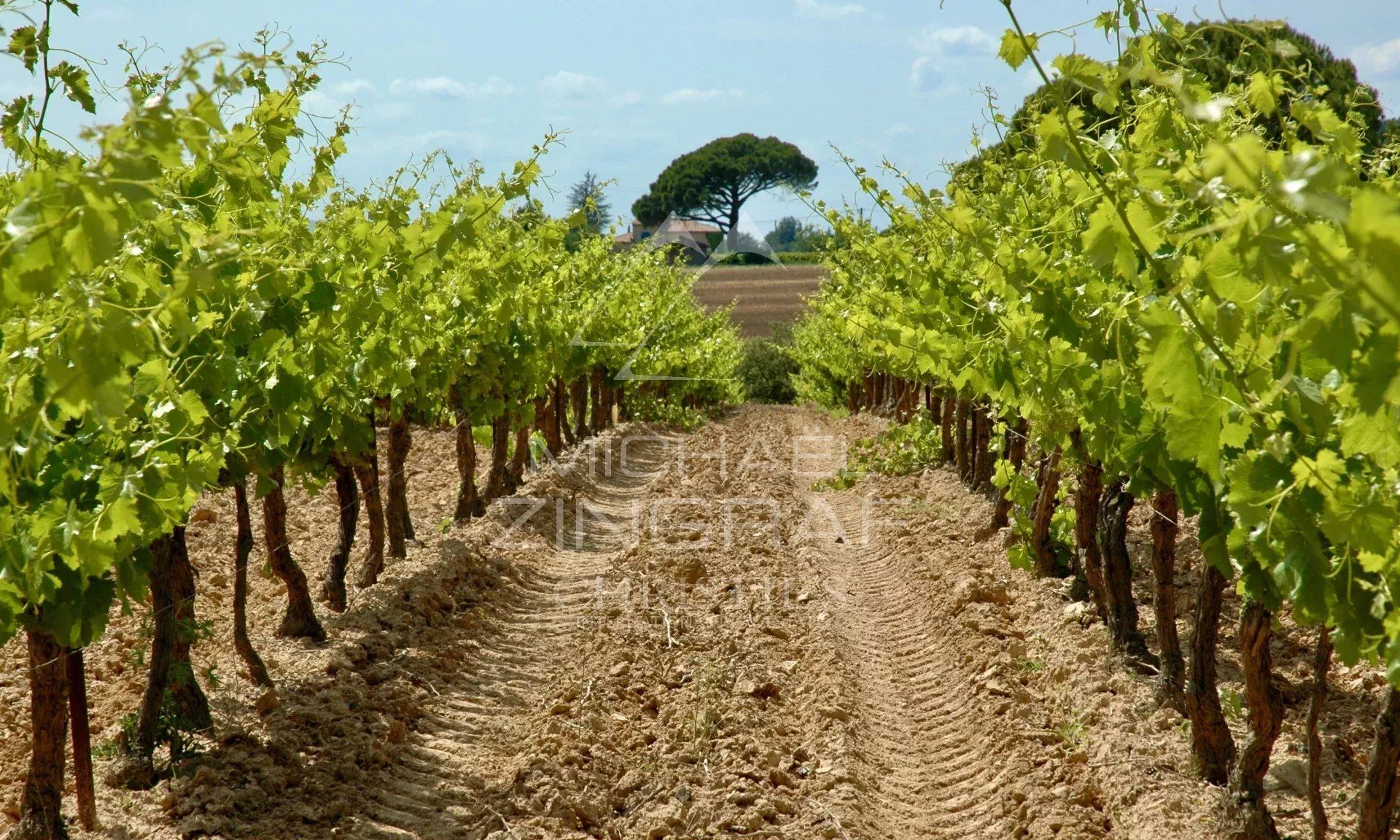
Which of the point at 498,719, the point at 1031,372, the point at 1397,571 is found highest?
the point at 1031,372

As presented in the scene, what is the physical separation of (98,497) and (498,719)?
9.55ft

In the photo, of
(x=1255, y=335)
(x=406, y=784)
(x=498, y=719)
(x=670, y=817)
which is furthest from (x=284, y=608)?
(x=1255, y=335)

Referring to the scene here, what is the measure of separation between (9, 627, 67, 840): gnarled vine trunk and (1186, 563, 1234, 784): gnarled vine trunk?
4077 mm

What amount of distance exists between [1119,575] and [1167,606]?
62 centimetres

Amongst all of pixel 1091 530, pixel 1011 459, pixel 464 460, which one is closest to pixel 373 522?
pixel 464 460

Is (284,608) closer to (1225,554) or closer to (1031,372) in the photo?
(1031,372)

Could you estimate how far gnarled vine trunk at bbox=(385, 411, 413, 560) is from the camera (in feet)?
27.3

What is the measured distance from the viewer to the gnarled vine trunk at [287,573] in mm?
6488

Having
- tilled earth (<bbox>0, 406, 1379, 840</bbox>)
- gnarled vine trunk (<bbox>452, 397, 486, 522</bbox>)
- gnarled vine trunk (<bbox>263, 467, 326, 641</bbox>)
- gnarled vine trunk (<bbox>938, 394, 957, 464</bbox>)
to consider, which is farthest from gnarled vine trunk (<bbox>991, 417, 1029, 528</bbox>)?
gnarled vine trunk (<bbox>263, 467, 326, 641</bbox>)

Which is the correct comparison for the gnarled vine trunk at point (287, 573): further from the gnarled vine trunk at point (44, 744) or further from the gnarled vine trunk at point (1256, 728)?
the gnarled vine trunk at point (1256, 728)

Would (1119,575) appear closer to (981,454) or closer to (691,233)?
(981,454)

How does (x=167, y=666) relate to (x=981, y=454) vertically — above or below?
below

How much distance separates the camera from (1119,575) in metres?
5.80

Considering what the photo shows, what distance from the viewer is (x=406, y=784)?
5.10 m
